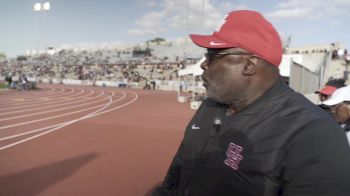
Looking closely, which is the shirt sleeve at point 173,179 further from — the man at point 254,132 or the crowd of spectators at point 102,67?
the crowd of spectators at point 102,67

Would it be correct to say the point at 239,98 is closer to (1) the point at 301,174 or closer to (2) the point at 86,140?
(1) the point at 301,174

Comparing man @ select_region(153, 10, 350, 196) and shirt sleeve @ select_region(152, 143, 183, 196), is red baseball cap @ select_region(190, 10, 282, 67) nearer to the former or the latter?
man @ select_region(153, 10, 350, 196)

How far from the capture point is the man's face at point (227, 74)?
165 centimetres

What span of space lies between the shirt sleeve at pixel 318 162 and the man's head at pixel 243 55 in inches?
13.7

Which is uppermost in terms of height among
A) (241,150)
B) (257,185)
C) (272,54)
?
(272,54)

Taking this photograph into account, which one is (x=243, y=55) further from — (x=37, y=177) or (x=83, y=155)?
(x=83, y=155)

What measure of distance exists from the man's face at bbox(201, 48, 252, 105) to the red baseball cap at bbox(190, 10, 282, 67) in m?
0.05

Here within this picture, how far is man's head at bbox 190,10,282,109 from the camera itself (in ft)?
5.21

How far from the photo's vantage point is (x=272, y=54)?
1.59 metres

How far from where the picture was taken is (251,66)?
5.32ft

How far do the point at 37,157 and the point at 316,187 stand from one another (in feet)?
24.9

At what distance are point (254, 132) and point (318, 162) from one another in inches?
10.9

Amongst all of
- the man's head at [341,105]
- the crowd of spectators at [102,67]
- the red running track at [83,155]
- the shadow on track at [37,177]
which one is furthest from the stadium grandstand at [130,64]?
the man's head at [341,105]

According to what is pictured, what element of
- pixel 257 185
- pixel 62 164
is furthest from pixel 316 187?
pixel 62 164
